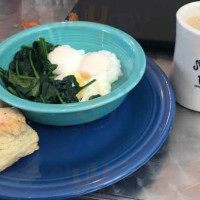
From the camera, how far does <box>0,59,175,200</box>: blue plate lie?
1.58ft

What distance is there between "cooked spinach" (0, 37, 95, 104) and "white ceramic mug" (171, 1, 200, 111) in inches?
7.0

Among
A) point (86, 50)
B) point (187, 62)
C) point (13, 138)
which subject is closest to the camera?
point (13, 138)

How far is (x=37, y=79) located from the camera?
0.63 meters

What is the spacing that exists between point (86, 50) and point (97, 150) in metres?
0.28

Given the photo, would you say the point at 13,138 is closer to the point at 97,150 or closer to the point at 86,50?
the point at 97,150

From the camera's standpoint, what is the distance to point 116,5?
0.91m

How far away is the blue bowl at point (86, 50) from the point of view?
54 centimetres

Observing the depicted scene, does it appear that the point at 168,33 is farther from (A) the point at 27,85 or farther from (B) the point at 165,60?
(A) the point at 27,85

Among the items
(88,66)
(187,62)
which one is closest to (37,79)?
(88,66)

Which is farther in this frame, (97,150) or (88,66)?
(88,66)

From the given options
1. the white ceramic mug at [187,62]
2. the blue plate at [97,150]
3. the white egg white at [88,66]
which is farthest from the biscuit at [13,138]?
the white ceramic mug at [187,62]

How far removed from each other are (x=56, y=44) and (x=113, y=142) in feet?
0.94

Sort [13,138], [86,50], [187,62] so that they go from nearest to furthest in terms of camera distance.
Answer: [13,138] → [187,62] → [86,50]

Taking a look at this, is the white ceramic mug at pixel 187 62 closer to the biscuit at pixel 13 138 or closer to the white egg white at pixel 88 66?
the white egg white at pixel 88 66
